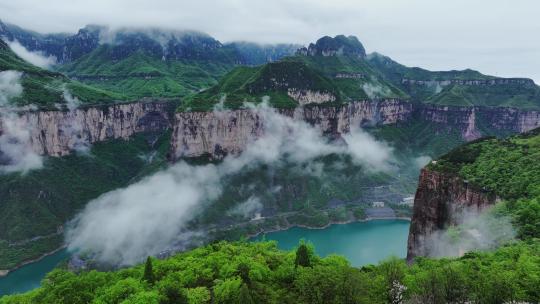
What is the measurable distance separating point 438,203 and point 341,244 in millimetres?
73903

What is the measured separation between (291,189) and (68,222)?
81.8 meters

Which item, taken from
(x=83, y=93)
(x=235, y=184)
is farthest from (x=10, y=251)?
(x=83, y=93)

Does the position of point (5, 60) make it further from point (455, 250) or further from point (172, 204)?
point (455, 250)

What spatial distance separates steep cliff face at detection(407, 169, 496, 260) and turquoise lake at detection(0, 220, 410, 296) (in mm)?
36885

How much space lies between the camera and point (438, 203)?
69.3m

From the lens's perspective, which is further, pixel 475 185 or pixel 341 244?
pixel 341 244

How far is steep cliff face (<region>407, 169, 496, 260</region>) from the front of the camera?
208 feet

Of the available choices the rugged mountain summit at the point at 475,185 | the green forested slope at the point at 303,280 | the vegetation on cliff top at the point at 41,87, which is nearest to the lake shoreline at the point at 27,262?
the vegetation on cliff top at the point at 41,87

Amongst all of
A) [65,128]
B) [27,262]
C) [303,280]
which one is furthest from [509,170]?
[65,128]

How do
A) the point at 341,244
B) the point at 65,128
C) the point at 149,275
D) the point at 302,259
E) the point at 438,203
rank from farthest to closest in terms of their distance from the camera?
the point at 65,128 → the point at 341,244 → the point at 438,203 → the point at 302,259 → the point at 149,275

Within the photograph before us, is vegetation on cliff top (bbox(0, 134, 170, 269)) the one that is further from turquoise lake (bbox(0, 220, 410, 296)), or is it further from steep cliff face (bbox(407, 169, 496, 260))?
steep cliff face (bbox(407, 169, 496, 260))

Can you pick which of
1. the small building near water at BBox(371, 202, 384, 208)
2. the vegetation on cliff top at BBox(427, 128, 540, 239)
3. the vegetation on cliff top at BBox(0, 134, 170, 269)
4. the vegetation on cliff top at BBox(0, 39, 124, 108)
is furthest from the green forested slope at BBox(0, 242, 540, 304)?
the vegetation on cliff top at BBox(0, 39, 124, 108)

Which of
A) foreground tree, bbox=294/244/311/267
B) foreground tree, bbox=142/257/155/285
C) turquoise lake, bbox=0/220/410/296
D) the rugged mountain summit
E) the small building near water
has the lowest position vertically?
turquoise lake, bbox=0/220/410/296

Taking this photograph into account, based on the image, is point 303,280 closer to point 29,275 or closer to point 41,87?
point 29,275
